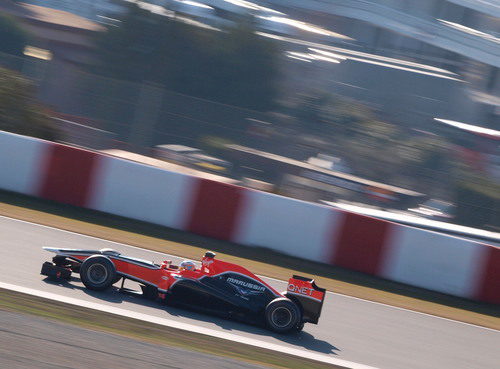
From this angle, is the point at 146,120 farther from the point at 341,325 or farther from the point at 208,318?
the point at 208,318

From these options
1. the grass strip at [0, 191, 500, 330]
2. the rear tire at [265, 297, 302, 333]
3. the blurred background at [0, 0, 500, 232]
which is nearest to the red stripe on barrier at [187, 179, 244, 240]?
the grass strip at [0, 191, 500, 330]

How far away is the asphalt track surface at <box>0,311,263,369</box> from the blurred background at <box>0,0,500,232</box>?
7.93 meters

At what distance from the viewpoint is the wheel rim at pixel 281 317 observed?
19.8ft

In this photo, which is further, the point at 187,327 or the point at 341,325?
the point at 341,325

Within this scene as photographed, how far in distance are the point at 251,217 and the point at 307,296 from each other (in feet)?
12.4

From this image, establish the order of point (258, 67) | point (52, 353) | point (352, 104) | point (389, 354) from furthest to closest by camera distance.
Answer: point (258, 67), point (352, 104), point (389, 354), point (52, 353)

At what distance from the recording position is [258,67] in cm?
2678

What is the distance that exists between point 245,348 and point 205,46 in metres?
22.2

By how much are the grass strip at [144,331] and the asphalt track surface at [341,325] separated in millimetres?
362

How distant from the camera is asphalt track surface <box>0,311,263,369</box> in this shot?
4207 mm

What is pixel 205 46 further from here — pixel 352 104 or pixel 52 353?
pixel 52 353

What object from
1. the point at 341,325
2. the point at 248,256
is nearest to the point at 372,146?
the point at 248,256

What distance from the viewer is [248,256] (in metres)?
9.45

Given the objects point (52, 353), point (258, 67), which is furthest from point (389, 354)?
point (258, 67)
